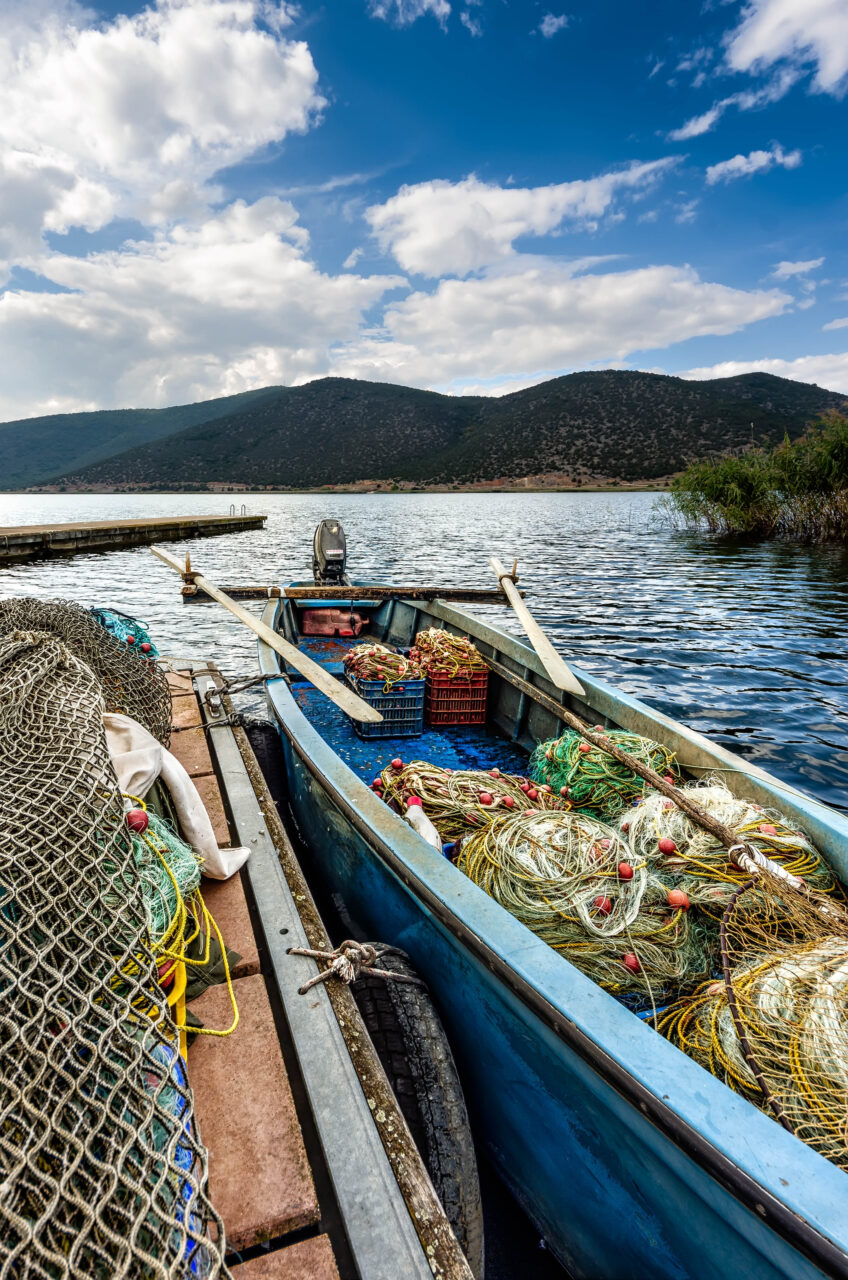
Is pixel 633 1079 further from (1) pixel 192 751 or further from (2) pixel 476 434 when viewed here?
(2) pixel 476 434

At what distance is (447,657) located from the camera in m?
5.91

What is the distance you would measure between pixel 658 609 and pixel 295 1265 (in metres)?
14.3

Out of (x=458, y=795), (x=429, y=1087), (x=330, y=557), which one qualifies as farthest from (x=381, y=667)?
(x=330, y=557)

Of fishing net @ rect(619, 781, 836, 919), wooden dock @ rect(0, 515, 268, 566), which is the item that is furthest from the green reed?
wooden dock @ rect(0, 515, 268, 566)

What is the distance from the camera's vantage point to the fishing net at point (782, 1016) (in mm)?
1729

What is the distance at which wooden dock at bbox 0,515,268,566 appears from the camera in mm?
25438

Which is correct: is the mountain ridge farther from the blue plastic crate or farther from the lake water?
the blue plastic crate

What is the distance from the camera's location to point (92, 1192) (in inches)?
46.9

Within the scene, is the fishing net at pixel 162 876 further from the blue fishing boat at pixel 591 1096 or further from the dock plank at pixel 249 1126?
the blue fishing boat at pixel 591 1096

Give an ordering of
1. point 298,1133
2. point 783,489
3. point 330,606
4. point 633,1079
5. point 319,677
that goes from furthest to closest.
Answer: point 783,489 → point 330,606 → point 319,677 → point 298,1133 → point 633,1079

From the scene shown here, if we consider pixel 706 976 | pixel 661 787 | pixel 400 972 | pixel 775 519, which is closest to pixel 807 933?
pixel 706 976

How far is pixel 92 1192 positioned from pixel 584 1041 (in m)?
1.28

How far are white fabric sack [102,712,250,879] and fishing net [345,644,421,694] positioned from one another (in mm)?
2672

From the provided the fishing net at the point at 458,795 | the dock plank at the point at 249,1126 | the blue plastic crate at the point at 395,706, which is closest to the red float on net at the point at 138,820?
the dock plank at the point at 249,1126
